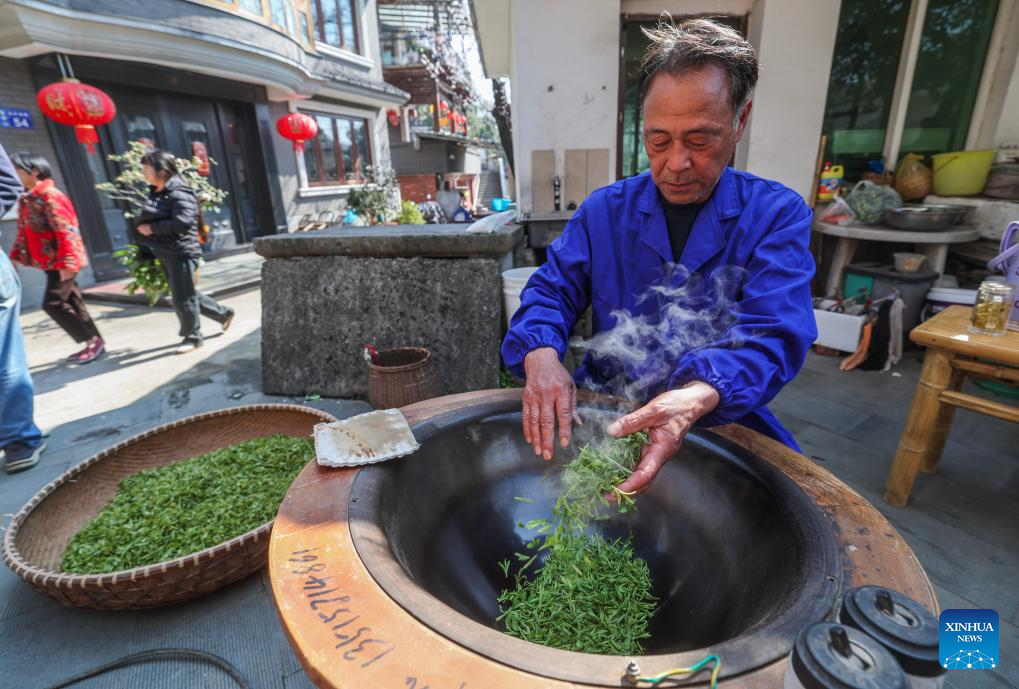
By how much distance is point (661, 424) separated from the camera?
48.8 inches

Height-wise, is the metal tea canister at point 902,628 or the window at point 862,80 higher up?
the window at point 862,80

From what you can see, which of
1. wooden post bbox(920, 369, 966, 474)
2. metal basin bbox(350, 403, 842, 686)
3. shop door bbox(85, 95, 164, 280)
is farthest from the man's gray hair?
shop door bbox(85, 95, 164, 280)

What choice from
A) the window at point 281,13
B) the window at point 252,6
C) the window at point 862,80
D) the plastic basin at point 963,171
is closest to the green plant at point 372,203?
the window at point 281,13

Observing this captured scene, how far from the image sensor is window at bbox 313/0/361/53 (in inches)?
550

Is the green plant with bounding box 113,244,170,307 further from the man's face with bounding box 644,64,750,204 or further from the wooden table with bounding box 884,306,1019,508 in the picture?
the wooden table with bounding box 884,306,1019,508

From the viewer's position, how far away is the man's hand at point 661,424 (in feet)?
3.92

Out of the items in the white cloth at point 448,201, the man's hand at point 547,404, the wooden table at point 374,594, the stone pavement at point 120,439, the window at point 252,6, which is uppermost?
the window at point 252,6

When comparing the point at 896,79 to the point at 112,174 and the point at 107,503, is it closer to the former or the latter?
the point at 107,503

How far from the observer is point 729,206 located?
1.75 metres

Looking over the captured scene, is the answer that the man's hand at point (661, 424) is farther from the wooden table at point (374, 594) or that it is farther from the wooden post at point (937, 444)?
the wooden post at point (937, 444)

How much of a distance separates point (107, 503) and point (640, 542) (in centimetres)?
285

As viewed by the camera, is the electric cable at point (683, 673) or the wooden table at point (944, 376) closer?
the electric cable at point (683, 673)

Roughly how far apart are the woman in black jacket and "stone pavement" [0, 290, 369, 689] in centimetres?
59

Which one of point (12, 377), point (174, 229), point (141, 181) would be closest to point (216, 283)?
point (141, 181)
